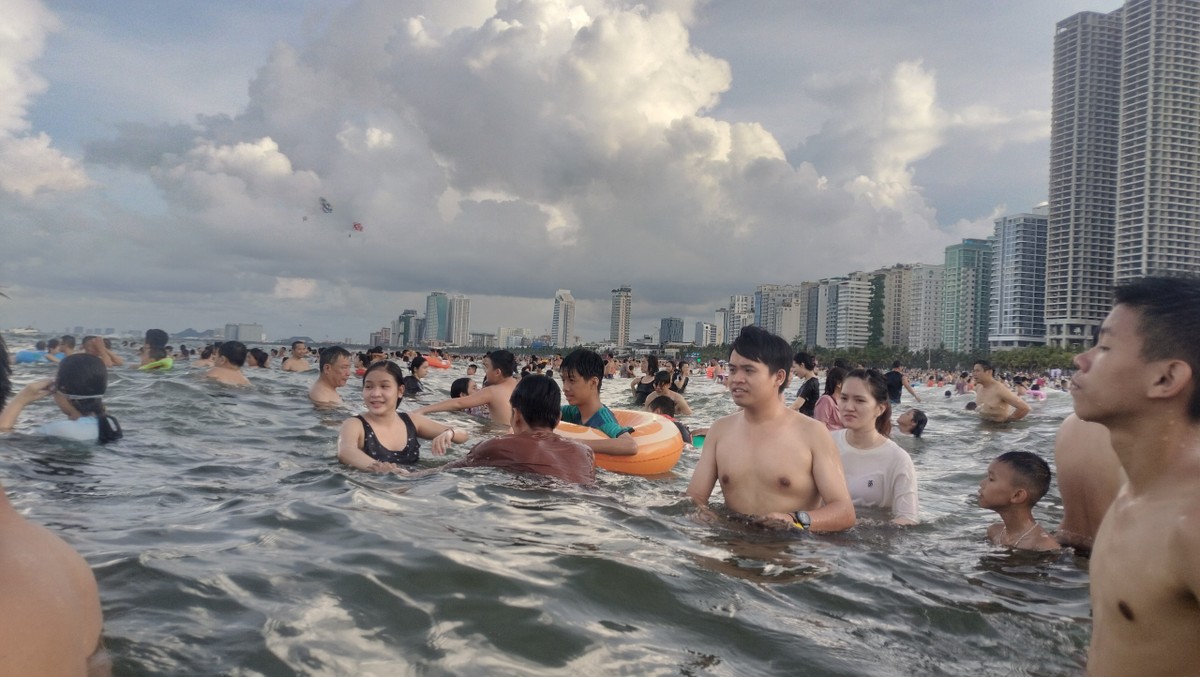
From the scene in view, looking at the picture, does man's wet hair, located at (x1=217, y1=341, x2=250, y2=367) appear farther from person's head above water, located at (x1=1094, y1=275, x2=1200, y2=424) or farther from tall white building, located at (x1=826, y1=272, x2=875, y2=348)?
tall white building, located at (x1=826, y1=272, x2=875, y2=348)

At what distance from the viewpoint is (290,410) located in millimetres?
11688

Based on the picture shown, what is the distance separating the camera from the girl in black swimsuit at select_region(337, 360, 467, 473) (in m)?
5.95

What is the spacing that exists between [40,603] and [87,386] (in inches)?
265

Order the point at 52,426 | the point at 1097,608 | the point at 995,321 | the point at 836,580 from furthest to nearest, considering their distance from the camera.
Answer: the point at 995,321
the point at 52,426
the point at 836,580
the point at 1097,608

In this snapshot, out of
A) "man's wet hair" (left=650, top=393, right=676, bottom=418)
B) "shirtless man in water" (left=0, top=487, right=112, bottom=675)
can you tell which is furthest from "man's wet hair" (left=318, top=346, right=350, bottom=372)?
"shirtless man in water" (left=0, top=487, right=112, bottom=675)

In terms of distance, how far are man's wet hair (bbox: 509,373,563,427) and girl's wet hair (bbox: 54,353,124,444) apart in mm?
4416

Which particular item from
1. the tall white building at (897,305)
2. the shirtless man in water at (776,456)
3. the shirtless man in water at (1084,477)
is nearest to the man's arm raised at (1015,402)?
the shirtless man in water at (1084,477)

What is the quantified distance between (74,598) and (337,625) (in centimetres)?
122

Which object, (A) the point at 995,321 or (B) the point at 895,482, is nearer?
(B) the point at 895,482

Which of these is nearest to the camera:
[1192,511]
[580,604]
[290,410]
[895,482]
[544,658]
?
[1192,511]

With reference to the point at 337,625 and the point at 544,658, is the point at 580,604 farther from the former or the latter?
the point at 337,625

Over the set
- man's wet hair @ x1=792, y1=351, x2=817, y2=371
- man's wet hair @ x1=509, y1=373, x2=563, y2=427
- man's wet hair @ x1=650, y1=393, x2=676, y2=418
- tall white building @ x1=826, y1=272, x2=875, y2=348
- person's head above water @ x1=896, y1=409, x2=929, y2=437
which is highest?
tall white building @ x1=826, y1=272, x2=875, y2=348

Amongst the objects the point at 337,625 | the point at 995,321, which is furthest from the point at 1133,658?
the point at 995,321

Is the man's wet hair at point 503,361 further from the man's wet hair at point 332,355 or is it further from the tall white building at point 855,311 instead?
the tall white building at point 855,311
